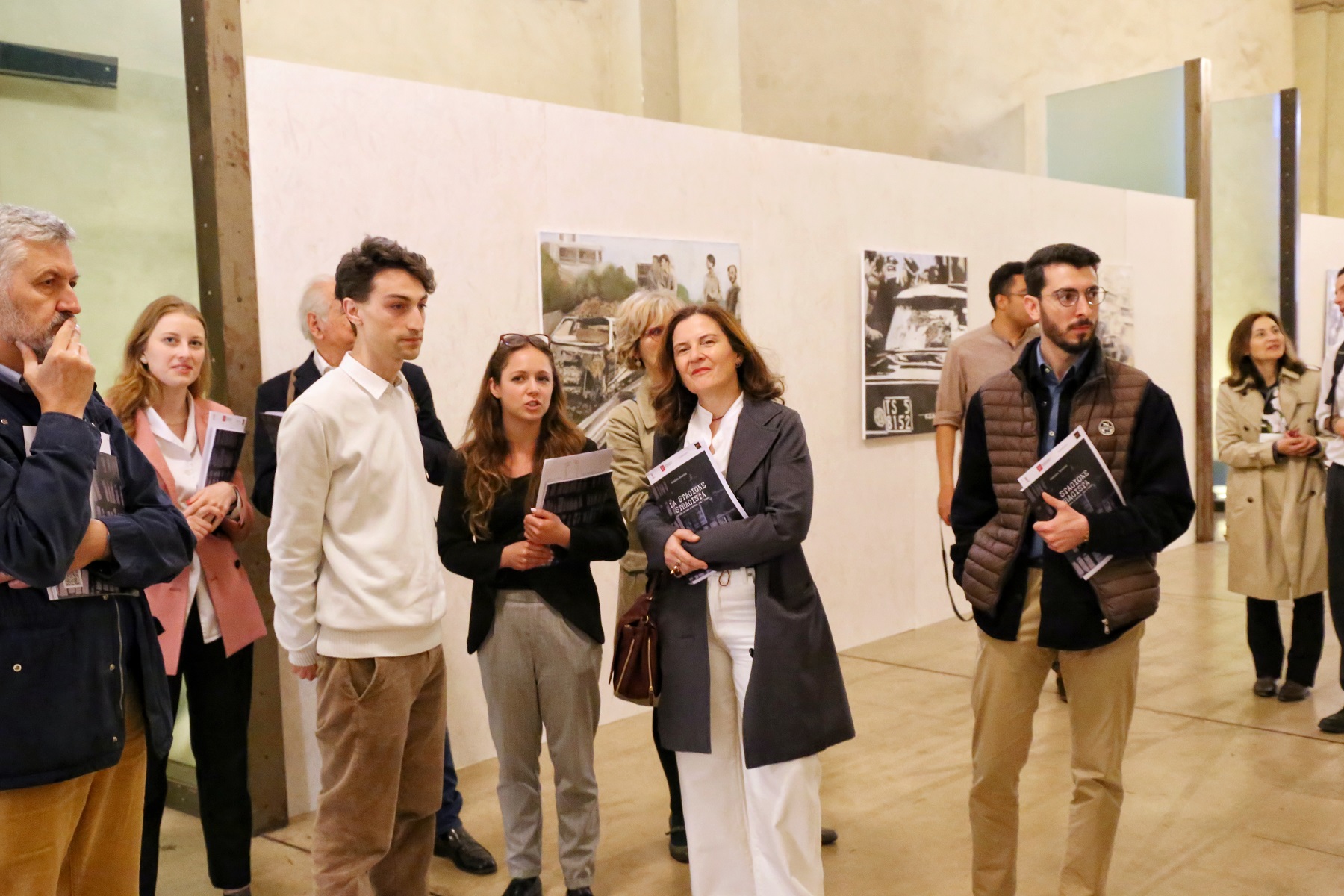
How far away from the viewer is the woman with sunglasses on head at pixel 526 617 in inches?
144

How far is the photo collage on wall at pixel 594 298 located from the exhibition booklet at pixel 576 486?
192cm

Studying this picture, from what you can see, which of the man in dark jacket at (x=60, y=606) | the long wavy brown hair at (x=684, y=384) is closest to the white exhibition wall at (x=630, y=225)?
the long wavy brown hair at (x=684, y=384)

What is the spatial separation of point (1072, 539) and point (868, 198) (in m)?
4.63

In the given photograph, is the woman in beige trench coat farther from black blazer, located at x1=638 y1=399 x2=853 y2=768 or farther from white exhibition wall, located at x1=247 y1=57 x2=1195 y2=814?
black blazer, located at x1=638 y1=399 x2=853 y2=768

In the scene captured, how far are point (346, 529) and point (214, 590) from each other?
875 millimetres

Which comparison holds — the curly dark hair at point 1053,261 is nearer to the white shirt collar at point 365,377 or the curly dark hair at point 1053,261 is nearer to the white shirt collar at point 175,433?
the white shirt collar at point 365,377

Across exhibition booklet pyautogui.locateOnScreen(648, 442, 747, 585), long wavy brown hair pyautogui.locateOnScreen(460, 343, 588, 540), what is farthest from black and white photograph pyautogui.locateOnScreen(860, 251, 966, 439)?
exhibition booklet pyautogui.locateOnScreen(648, 442, 747, 585)

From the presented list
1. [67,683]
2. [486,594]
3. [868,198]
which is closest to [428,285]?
[486,594]

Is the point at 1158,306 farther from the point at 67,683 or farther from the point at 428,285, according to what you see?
the point at 67,683

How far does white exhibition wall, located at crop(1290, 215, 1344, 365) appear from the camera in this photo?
11898mm

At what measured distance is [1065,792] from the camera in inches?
182

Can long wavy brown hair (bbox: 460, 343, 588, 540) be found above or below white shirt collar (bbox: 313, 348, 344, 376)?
below

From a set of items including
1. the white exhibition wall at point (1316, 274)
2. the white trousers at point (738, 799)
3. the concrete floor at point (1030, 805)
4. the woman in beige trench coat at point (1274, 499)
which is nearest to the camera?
the white trousers at point (738, 799)

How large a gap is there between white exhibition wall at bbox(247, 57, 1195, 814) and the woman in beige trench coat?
84.6 inches
